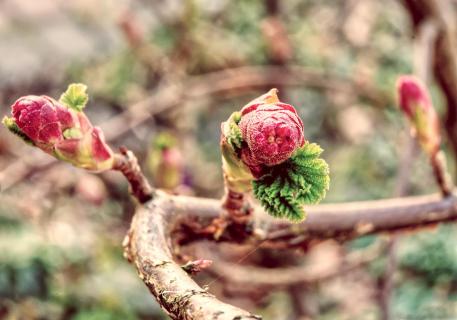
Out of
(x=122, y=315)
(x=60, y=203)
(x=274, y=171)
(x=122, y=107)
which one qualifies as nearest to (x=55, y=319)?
(x=122, y=315)

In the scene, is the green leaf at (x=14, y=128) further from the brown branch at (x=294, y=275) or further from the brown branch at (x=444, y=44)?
the brown branch at (x=444, y=44)

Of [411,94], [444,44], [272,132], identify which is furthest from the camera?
[444,44]

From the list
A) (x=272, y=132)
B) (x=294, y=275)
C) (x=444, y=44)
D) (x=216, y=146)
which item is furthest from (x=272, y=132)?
(x=216, y=146)

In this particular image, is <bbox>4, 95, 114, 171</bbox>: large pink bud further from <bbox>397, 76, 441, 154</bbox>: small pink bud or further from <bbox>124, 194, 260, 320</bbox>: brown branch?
<bbox>397, 76, 441, 154</bbox>: small pink bud

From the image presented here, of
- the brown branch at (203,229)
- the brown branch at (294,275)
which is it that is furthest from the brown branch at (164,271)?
the brown branch at (294,275)

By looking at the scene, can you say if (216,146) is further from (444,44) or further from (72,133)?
(72,133)

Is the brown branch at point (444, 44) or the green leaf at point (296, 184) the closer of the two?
the green leaf at point (296, 184)

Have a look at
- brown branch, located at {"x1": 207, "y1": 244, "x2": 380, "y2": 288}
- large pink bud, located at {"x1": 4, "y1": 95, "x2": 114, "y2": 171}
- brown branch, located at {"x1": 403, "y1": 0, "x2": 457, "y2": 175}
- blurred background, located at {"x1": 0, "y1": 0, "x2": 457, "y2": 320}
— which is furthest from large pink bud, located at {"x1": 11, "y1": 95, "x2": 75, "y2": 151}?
brown branch, located at {"x1": 403, "y1": 0, "x2": 457, "y2": 175}
